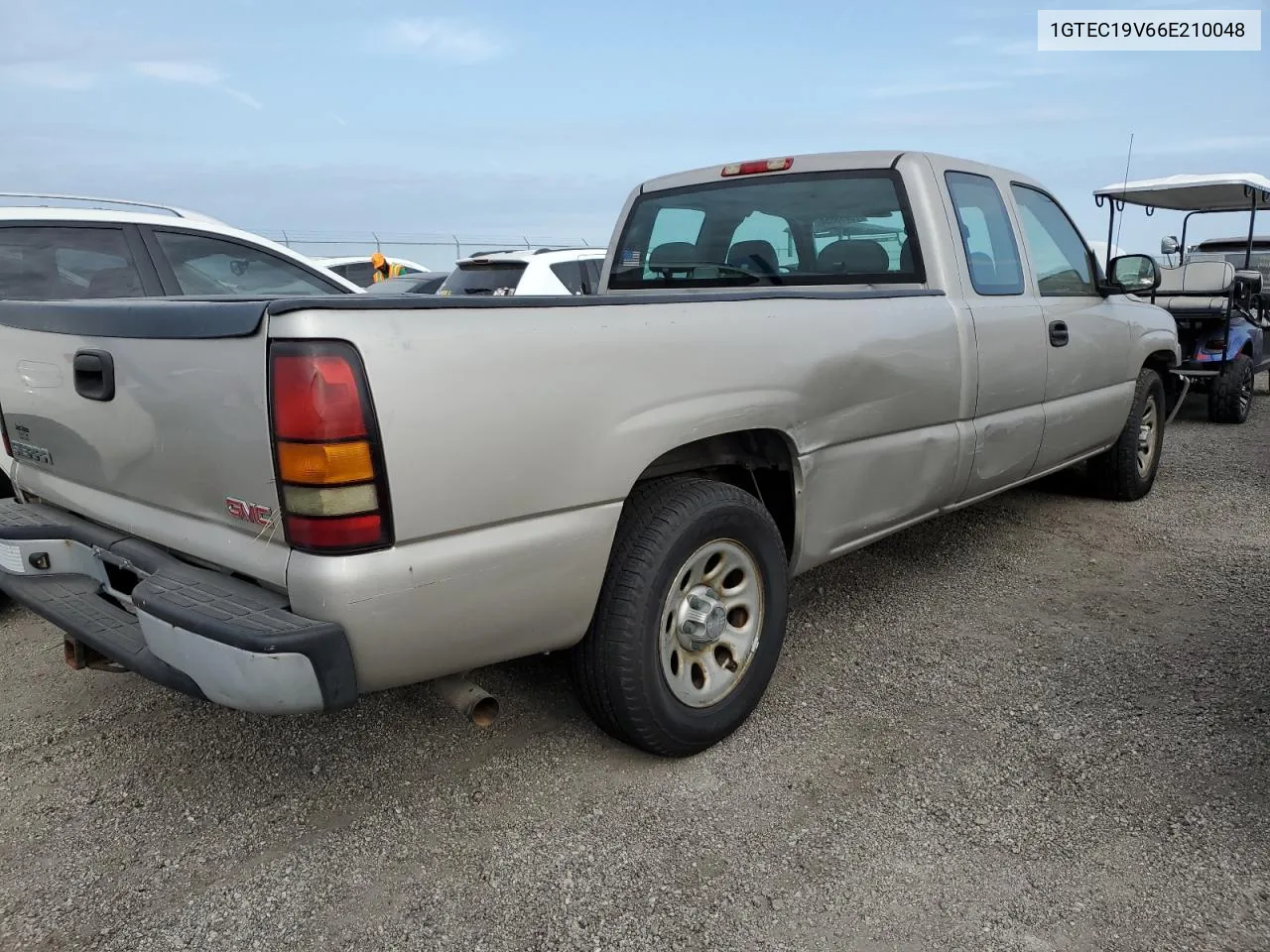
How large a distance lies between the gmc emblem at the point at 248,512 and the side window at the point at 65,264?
2.57 meters

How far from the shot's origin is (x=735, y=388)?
2.72 meters

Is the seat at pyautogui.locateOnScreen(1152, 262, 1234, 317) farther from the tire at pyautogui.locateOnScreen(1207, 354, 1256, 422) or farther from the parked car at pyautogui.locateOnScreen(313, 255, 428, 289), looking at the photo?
the parked car at pyautogui.locateOnScreen(313, 255, 428, 289)

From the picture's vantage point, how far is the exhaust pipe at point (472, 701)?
242 cm

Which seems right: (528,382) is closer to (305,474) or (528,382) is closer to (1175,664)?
(305,474)

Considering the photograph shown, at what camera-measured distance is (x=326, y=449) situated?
1.96 m

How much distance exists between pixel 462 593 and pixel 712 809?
0.99 meters

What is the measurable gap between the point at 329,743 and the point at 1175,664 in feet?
9.77

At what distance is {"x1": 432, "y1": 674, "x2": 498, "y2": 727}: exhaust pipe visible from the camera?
242 centimetres

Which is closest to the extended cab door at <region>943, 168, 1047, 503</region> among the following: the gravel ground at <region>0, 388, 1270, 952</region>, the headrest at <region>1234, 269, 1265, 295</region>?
the gravel ground at <region>0, 388, 1270, 952</region>

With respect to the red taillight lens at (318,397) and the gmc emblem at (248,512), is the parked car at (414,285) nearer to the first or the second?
the gmc emblem at (248,512)

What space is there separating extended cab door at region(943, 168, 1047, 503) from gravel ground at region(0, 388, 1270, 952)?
71 cm

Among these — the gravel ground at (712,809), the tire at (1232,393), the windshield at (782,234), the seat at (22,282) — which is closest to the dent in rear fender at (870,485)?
the gravel ground at (712,809)

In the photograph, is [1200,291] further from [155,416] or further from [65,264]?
[155,416]

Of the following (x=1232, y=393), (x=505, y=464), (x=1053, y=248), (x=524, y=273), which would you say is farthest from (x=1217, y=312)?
(x=505, y=464)
